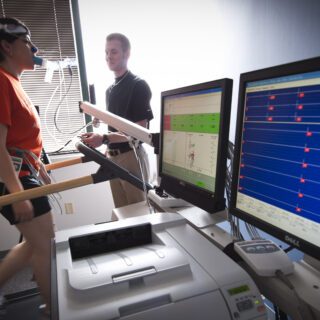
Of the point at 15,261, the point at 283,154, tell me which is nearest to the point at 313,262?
the point at 283,154

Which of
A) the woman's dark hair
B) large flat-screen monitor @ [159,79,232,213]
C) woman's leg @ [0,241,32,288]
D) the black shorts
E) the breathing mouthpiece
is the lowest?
woman's leg @ [0,241,32,288]

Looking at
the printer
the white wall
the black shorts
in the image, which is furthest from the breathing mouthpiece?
the printer

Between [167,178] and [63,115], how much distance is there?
1.94m

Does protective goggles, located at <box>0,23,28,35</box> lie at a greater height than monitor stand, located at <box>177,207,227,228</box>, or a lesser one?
greater

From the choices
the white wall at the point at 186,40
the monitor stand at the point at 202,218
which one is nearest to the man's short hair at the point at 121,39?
the white wall at the point at 186,40

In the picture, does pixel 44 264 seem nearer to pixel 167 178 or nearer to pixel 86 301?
pixel 167 178

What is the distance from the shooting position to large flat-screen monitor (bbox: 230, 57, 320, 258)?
0.48 meters

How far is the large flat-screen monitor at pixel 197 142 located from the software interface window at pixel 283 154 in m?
0.09

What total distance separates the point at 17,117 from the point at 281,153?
1.22 metres

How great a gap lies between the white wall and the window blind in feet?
0.65

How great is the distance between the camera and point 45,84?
2.48 meters

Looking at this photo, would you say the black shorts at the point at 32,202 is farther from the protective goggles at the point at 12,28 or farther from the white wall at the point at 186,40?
the white wall at the point at 186,40

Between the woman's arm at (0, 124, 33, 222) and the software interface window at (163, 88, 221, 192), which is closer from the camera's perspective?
the software interface window at (163, 88, 221, 192)

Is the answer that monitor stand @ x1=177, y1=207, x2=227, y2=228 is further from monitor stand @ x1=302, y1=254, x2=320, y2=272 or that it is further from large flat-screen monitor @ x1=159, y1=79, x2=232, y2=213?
monitor stand @ x1=302, y1=254, x2=320, y2=272
